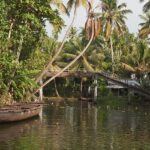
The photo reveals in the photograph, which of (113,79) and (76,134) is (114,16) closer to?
(113,79)

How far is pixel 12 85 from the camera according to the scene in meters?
35.4

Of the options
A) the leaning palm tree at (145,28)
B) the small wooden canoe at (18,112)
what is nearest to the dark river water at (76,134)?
the small wooden canoe at (18,112)

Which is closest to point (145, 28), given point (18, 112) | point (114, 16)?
point (114, 16)

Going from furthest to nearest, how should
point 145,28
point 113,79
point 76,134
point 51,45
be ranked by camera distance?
1. point 51,45
2. point 145,28
3. point 113,79
4. point 76,134

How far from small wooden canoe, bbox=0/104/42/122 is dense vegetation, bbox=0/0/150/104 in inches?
62.7

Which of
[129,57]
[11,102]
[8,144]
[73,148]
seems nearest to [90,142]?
[73,148]

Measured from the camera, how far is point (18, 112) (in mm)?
31719

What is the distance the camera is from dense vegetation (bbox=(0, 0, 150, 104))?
33.6m

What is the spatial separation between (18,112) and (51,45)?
35.0 metres

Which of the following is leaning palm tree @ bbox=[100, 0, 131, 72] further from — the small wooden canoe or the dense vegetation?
the small wooden canoe

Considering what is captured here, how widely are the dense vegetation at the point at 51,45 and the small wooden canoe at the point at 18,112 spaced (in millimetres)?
1593

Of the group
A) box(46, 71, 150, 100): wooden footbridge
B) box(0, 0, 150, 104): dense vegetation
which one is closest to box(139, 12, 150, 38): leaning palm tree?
box(0, 0, 150, 104): dense vegetation

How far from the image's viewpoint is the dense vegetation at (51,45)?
33.6 meters

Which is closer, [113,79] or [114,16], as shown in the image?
[113,79]
